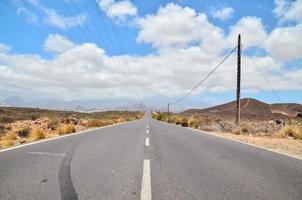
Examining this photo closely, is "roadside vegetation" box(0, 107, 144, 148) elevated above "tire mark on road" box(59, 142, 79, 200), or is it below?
above

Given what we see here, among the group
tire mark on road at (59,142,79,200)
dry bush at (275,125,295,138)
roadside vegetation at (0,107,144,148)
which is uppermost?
dry bush at (275,125,295,138)

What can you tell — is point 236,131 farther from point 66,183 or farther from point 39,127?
point 66,183

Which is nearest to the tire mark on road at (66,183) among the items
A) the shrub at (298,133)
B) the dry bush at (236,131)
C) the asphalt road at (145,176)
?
the asphalt road at (145,176)

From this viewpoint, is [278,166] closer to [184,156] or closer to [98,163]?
[184,156]

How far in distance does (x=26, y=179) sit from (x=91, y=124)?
28.2m

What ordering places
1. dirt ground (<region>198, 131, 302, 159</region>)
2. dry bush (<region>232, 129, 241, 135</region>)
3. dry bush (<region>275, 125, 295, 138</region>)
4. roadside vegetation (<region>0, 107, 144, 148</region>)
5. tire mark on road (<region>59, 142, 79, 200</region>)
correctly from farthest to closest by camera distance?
dry bush (<region>232, 129, 241, 135</region>) < dry bush (<region>275, 125, 295, 138</region>) < roadside vegetation (<region>0, 107, 144, 148</region>) < dirt ground (<region>198, 131, 302, 159</region>) < tire mark on road (<region>59, 142, 79, 200</region>)

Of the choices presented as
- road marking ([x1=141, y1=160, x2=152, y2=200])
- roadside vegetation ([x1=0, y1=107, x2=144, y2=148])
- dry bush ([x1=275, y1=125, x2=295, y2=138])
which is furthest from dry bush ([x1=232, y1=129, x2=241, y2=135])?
road marking ([x1=141, y1=160, x2=152, y2=200])

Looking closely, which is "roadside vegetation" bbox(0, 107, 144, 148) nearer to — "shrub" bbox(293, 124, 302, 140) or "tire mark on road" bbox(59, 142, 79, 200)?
"tire mark on road" bbox(59, 142, 79, 200)

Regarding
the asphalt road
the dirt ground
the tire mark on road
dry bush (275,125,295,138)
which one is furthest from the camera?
dry bush (275,125,295,138)

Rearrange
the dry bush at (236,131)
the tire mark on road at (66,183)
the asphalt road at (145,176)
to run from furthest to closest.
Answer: the dry bush at (236,131), the asphalt road at (145,176), the tire mark on road at (66,183)

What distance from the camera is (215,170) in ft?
25.6

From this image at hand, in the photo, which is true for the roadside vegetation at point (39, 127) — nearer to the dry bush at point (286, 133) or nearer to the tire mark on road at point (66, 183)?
the tire mark on road at point (66, 183)

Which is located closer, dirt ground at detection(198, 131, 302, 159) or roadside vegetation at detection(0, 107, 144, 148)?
dirt ground at detection(198, 131, 302, 159)

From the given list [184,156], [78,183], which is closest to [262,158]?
[184,156]
